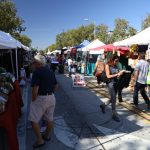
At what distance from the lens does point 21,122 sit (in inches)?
332

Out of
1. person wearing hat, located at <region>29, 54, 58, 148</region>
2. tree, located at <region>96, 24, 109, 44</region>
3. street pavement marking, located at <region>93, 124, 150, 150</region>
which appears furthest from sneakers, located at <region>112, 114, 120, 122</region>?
tree, located at <region>96, 24, 109, 44</region>

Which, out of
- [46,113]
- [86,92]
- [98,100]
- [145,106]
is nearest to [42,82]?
[46,113]

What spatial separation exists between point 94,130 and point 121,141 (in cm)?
104

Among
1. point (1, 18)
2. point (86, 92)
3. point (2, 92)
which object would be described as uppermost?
point (1, 18)

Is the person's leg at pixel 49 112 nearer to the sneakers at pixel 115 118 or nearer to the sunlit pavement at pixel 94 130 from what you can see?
the sunlit pavement at pixel 94 130

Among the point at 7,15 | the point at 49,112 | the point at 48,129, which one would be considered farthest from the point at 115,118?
the point at 7,15

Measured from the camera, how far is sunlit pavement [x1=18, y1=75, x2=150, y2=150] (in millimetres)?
6582

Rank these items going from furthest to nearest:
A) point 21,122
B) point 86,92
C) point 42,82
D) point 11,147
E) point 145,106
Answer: point 86,92
point 145,106
point 21,122
point 42,82
point 11,147

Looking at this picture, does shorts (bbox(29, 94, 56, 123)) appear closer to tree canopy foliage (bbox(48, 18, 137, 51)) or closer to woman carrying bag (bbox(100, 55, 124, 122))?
woman carrying bag (bbox(100, 55, 124, 122))

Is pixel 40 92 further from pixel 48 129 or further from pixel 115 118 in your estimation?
pixel 115 118

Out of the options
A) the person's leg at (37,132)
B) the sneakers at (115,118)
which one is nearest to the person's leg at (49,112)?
the person's leg at (37,132)

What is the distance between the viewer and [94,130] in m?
7.70

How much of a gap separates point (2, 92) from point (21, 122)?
72.2 inches

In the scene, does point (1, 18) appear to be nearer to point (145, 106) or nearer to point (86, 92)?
point (86, 92)
